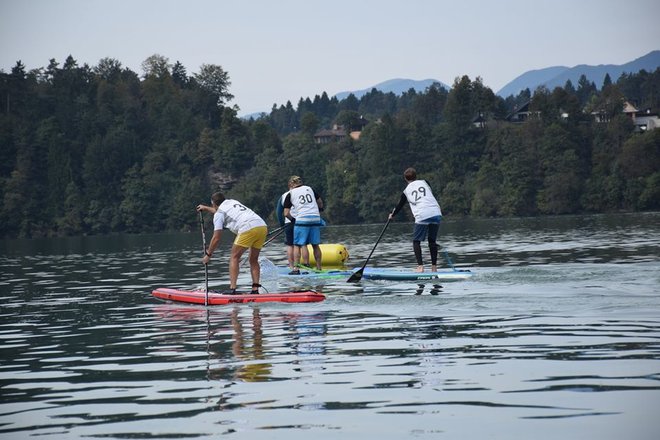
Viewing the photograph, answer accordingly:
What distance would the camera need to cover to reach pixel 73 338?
15.5m

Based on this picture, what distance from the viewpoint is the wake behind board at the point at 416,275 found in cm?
2159

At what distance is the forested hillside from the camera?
112562mm

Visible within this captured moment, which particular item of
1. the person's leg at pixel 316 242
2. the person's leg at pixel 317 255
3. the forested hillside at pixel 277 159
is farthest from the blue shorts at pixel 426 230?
the forested hillside at pixel 277 159

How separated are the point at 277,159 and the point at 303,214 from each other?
113344 mm

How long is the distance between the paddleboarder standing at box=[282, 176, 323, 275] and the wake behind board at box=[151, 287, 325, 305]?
461 cm

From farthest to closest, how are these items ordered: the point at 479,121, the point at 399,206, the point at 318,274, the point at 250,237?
1. the point at 479,121
2. the point at 318,274
3. the point at 399,206
4. the point at 250,237

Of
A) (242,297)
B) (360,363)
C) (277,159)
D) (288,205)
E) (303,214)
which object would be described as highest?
(277,159)

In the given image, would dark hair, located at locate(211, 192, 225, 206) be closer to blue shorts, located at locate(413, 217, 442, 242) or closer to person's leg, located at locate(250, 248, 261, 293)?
person's leg, located at locate(250, 248, 261, 293)

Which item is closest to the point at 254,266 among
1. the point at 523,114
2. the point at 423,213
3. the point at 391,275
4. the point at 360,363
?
the point at 391,275

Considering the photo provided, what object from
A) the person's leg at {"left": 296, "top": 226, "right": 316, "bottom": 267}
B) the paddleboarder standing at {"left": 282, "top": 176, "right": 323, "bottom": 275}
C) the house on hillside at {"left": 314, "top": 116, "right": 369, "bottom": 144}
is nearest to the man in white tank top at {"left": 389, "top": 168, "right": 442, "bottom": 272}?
the paddleboarder standing at {"left": 282, "top": 176, "right": 323, "bottom": 275}

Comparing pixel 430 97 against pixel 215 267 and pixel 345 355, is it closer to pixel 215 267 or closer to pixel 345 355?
pixel 215 267

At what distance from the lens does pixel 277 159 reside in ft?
450

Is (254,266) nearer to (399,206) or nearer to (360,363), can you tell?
(399,206)

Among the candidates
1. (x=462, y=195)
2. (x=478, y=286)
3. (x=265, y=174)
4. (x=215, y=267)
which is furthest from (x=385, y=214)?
(x=478, y=286)
